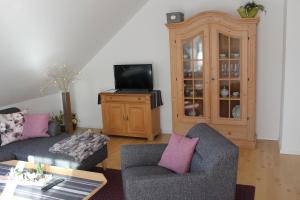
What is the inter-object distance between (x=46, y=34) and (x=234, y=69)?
2.51 meters

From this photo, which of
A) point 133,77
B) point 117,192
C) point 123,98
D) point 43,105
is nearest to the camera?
point 117,192

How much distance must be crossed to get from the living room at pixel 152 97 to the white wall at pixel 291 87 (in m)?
0.01

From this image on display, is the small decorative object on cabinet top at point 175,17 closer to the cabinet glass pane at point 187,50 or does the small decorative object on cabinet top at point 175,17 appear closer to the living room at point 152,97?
the living room at point 152,97

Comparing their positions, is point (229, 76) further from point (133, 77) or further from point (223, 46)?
point (133, 77)

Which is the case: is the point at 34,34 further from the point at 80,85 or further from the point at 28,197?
the point at 80,85

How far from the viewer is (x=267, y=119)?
4492 millimetres

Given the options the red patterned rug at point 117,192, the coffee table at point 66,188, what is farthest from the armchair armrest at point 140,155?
the red patterned rug at point 117,192

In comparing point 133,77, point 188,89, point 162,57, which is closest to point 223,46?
point 188,89

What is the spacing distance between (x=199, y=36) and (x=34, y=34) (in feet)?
7.11

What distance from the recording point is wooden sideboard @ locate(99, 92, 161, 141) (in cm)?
466

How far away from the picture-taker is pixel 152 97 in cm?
462

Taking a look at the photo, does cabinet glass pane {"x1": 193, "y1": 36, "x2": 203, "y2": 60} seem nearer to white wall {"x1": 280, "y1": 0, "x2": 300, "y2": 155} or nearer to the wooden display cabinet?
the wooden display cabinet

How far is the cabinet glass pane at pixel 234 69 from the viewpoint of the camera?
409cm

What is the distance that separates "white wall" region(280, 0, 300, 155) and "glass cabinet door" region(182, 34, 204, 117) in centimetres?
111
